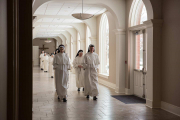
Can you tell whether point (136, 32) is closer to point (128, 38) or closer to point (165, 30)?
point (128, 38)

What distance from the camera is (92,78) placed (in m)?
7.11

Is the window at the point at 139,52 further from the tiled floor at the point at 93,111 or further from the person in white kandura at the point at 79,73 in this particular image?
the person in white kandura at the point at 79,73

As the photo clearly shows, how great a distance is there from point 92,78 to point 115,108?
156 centimetres

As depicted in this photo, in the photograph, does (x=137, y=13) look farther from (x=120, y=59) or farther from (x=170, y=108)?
(x=170, y=108)

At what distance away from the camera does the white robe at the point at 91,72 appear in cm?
704

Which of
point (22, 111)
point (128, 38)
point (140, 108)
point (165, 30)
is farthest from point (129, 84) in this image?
point (22, 111)

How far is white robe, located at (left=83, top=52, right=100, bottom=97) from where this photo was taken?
704cm

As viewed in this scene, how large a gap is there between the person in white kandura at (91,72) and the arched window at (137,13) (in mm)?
1947

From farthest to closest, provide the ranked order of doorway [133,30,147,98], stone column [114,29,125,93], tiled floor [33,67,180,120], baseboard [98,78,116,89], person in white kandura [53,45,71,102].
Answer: baseboard [98,78,116,89] < stone column [114,29,125,93] < doorway [133,30,147,98] < person in white kandura [53,45,71,102] < tiled floor [33,67,180,120]

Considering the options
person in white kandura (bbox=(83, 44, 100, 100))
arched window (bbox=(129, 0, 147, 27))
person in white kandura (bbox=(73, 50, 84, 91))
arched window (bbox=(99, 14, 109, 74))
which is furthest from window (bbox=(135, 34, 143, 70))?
arched window (bbox=(99, 14, 109, 74))

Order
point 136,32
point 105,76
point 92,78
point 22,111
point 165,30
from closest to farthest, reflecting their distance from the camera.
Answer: point 22,111 < point 165,30 < point 92,78 < point 136,32 < point 105,76

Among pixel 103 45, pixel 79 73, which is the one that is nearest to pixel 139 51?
pixel 79 73

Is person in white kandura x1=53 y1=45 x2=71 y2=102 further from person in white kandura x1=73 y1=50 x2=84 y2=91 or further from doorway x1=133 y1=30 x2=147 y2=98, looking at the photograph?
doorway x1=133 y1=30 x2=147 y2=98

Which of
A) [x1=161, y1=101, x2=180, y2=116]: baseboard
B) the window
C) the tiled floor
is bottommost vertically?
the tiled floor
